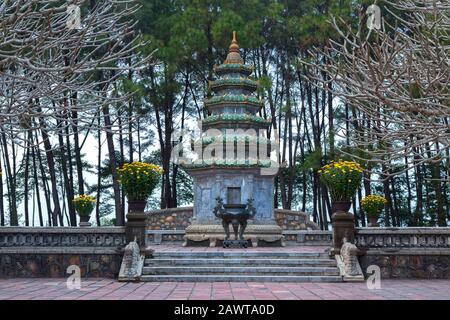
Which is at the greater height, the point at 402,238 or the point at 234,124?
the point at 234,124

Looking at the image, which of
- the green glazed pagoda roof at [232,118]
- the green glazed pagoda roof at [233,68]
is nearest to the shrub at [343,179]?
the green glazed pagoda roof at [232,118]

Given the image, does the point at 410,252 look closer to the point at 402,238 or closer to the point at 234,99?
the point at 402,238

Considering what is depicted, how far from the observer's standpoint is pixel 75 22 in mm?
6902

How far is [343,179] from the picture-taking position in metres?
12.9

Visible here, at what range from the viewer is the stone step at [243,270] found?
11.5m

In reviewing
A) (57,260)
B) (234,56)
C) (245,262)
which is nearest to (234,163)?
(234,56)

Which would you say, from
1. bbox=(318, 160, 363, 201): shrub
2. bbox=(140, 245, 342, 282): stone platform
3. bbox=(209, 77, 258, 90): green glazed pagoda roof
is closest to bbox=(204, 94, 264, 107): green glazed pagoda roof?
bbox=(209, 77, 258, 90): green glazed pagoda roof

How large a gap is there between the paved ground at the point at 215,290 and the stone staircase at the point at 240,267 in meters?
0.41

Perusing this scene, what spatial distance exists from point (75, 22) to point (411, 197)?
23419mm

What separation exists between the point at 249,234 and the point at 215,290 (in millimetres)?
7745

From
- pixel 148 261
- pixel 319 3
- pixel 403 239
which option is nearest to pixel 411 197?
pixel 319 3

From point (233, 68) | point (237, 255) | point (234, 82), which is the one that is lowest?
point (237, 255)

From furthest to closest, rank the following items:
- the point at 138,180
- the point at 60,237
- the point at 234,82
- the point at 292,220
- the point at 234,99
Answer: the point at 292,220
the point at 234,82
the point at 234,99
the point at 138,180
the point at 60,237

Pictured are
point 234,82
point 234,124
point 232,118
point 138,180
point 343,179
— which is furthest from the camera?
point 234,82
